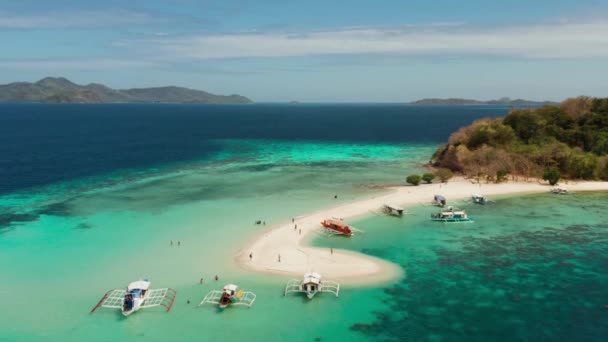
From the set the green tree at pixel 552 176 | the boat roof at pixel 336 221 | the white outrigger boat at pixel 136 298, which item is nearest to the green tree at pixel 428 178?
the green tree at pixel 552 176

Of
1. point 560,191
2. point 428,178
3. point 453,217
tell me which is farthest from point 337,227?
point 560,191

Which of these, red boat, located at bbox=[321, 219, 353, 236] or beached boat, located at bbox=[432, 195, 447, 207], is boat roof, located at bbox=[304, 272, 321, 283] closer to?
red boat, located at bbox=[321, 219, 353, 236]

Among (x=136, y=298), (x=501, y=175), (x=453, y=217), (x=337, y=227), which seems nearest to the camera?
(x=136, y=298)

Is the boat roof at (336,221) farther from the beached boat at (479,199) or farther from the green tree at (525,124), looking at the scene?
the green tree at (525,124)

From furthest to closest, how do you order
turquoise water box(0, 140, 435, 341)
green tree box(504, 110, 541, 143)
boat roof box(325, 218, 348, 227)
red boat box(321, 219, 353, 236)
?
green tree box(504, 110, 541, 143) < boat roof box(325, 218, 348, 227) < red boat box(321, 219, 353, 236) < turquoise water box(0, 140, 435, 341)

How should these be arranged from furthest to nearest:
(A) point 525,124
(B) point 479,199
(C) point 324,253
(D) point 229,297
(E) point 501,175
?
(A) point 525,124
(E) point 501,175
(B) point 479,199
(C) point 324,253
(D) point 229,297

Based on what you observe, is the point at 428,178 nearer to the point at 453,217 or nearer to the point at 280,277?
the point at 453,217

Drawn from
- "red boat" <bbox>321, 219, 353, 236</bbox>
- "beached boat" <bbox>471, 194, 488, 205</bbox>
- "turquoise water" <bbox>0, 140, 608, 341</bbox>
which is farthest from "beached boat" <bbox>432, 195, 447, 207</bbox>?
"red boat" <bbox>321, 219, 353, 236</bbox>
